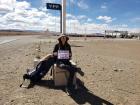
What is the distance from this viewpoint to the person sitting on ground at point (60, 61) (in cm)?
730

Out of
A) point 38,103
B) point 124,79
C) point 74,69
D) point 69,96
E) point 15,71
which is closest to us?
point 38,103

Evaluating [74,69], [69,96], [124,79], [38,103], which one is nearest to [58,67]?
[74,69]

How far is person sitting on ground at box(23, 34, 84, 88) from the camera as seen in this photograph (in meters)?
7.30

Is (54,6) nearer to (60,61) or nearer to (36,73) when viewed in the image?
(36,73)

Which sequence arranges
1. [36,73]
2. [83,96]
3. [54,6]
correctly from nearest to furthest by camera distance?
[83,96] < [36,73] < [54,6]

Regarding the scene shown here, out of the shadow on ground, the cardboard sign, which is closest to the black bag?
the shadow on ground

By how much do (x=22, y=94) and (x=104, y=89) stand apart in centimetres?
218

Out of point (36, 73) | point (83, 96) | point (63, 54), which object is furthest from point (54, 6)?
point (83, 96)

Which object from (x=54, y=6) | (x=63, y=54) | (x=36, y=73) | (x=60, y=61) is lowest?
(x=36, y=73)

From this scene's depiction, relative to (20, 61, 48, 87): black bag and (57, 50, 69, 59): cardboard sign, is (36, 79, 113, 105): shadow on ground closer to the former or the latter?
(20, 61, 48, 87): black bag

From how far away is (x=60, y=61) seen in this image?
743cm

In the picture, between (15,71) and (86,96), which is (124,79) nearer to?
(86,96)

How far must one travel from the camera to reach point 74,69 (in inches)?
286

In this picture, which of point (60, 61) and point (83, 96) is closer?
point (83, 96)
